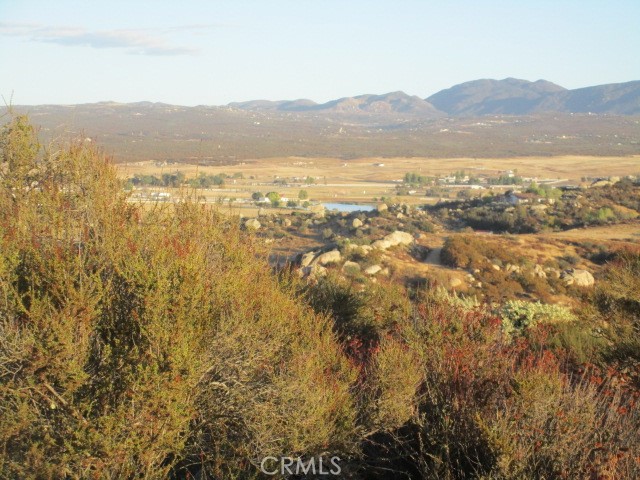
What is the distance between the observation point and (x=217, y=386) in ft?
19.1

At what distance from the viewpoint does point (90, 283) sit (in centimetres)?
551

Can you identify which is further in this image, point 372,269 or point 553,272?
point 553,272

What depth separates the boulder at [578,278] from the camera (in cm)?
2169

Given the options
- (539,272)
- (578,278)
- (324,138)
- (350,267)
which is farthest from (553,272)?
(324,138)

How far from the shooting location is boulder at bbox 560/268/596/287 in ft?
71.2

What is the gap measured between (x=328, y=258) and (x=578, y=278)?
818cm

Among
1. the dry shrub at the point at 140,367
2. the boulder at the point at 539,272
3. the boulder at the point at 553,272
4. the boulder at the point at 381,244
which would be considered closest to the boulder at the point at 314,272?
the boulder at the point at 381,244

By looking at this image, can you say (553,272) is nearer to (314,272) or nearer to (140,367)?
(314,272)

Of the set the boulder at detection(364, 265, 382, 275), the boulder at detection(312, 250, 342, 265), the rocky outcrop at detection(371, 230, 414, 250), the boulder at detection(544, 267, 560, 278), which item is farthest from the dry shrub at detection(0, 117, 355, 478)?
the rocky outcrop at detection(371, 230, 414, 250)

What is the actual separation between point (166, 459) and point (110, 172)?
4.55 m

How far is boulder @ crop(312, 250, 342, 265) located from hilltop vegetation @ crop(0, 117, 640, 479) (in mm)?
15214

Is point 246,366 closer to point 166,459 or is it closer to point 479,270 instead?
point 166,459
